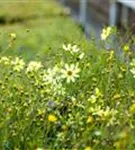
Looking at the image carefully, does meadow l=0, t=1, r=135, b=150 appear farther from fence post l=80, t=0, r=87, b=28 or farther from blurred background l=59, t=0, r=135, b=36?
fence post l=80, t=0, r=87, b=28

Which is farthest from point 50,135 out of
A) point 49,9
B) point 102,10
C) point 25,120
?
point 49,9

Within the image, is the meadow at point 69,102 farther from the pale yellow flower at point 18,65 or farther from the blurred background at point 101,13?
the blurred background at point 101,13

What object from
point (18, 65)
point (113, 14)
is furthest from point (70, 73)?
point (113, 14)

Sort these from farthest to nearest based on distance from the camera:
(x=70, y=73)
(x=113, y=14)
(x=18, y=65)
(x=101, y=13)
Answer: (x=101, y=13) < (x=113, y=14) < (x=18, y=65) < (x=70, y=73)

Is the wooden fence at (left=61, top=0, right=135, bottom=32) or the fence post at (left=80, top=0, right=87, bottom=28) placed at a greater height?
the wooden fence at (left=61, top=0, right=135, bottom=32)

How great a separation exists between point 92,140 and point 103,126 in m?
0.10

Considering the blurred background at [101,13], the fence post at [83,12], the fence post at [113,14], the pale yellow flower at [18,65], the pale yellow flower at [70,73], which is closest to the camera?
the pale yellow flower at [70,73]

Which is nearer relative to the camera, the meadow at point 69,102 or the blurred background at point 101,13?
the meadow at point 69,102

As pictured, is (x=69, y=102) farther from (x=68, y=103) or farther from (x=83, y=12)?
(x=83, y=12)

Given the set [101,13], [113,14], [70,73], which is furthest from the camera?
[101,13]

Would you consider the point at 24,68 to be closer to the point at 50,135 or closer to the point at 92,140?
the point at 50,135

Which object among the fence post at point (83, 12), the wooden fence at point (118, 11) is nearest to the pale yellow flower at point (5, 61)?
the wooden fence at point (118, 11)

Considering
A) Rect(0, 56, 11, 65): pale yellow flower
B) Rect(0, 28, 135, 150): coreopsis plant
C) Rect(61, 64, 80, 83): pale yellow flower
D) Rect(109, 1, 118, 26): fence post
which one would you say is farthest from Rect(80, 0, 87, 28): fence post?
Rect(61, 64, 80, 83): pale yellow flower

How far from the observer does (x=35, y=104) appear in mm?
2461
